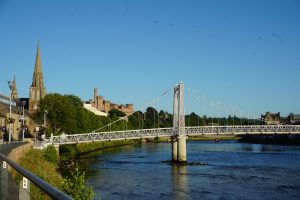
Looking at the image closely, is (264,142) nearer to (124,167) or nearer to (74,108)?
(74,108)

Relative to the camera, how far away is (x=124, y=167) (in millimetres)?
48312

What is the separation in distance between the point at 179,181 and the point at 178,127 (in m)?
24.8

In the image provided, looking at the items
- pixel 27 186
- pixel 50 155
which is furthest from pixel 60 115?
pixel 27 186

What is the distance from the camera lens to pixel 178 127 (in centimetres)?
6262

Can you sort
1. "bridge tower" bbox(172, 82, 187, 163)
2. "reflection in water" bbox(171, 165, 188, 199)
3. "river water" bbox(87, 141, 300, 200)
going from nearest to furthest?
"river water" bbox(87, 141, 300, 200)
"reflection in water" bbox(171, 165, 188, 199)
"bridge tower" bbox(172, 82, 187, 163)

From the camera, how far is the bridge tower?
5803cm

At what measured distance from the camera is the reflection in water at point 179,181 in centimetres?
3052

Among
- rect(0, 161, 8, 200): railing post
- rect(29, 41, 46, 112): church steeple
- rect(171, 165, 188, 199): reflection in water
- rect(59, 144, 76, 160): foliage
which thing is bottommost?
rect(171, 165, 188, 199): reflection in water

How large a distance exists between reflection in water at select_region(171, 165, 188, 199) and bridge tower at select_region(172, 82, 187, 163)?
6.01 meters

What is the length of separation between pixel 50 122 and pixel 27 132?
779 inches

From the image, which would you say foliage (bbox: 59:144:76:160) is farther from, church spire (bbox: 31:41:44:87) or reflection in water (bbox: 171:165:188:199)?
church spire (bbox: 31:41:44:87)

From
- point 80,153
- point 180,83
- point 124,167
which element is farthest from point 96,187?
point 80,153

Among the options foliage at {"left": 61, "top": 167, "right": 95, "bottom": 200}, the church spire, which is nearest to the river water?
foliage at {"left": 61, "top": 167, "right": 95, "bottom": 200}

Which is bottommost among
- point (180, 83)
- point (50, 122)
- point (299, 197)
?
point (299, 197)
